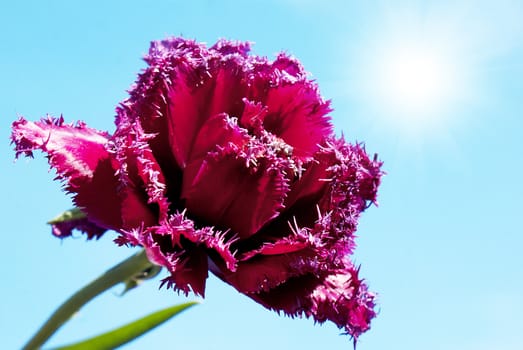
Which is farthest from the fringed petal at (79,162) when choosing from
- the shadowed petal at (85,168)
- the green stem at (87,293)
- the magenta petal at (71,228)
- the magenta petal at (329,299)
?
the magenta petal at (71,228)

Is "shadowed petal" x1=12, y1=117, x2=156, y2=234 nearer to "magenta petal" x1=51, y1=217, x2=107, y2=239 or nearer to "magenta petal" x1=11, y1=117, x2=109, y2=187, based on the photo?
"magenta petal" x1=11, y1=117, x2=109, y2=187

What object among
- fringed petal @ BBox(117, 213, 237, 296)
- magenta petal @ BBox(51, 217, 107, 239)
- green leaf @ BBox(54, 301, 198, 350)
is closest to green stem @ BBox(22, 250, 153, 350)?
fringed petal @ BBox(117, 213, 237, 296)

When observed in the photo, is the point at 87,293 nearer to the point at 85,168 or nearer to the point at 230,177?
the point at 85,168

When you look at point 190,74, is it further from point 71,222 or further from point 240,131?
point 71,222

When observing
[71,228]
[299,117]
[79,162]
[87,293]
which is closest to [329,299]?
[299,117]

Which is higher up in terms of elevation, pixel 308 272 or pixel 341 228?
pixel 341 228

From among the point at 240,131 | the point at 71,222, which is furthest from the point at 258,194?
the point at 71,222
